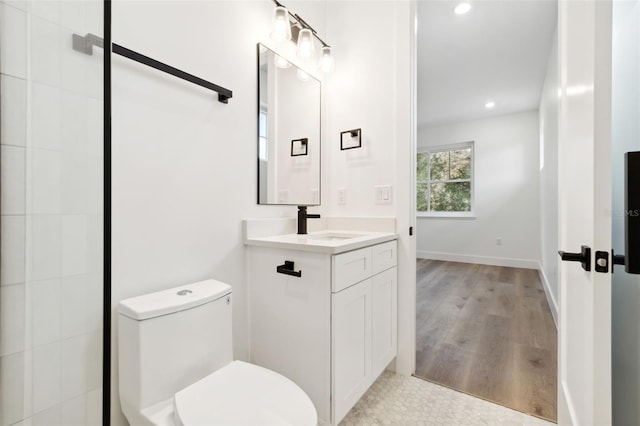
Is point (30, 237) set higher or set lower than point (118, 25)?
lower

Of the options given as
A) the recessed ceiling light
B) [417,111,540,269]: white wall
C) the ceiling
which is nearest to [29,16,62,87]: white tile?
the ceiling

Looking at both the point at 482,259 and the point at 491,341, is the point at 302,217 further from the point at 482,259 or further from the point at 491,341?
the point at 482,259

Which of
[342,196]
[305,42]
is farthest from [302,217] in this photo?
[305,42]

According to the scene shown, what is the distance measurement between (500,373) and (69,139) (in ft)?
7.62

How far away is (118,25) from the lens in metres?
1.02

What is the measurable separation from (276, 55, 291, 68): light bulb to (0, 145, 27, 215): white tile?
1.41m

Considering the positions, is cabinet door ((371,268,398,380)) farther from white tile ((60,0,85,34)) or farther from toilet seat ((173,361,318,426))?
white tile ((60,0,85,34))

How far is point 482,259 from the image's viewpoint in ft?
16.4

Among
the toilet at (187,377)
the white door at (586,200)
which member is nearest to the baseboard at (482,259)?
the white door at (586,200)

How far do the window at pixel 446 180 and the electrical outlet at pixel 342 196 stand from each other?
3.98 metres

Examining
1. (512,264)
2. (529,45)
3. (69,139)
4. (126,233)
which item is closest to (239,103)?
(126,233)

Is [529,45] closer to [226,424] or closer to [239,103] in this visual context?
[239,103]

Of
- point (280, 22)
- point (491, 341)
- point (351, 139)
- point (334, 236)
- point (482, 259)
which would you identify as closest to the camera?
point (280, 22)

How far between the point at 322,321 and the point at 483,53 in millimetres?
3324
